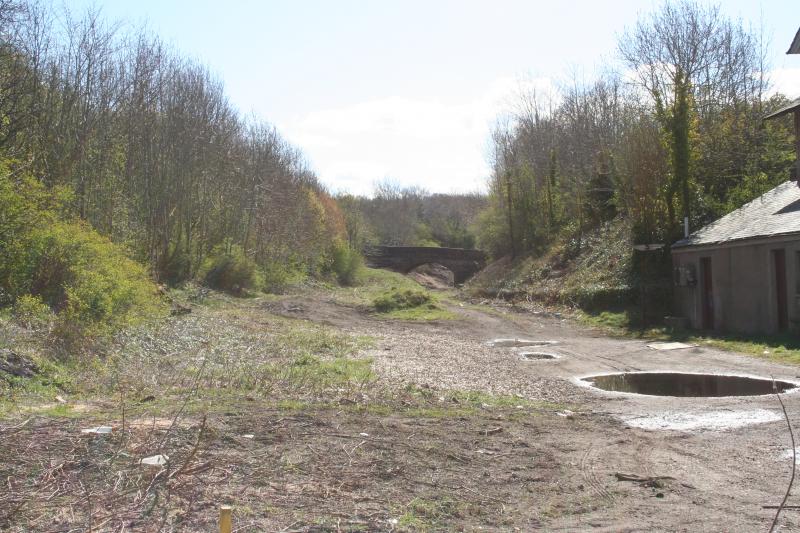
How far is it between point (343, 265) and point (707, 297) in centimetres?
3368

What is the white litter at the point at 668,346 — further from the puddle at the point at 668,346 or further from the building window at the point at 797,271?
the building window at the point at 797,271

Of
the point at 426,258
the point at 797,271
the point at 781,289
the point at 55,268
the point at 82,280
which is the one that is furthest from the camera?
the point at 426,258

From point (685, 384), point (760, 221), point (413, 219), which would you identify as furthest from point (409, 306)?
point (413, 219)

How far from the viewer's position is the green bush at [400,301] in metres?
31.3

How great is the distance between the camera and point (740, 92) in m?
36.9

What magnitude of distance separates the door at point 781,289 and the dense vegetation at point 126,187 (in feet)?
54.4

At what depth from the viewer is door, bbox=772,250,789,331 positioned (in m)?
19.6

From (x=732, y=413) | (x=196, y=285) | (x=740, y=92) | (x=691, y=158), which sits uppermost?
(x=740, y=92)

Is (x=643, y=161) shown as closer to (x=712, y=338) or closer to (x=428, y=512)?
(x=712, y=338)

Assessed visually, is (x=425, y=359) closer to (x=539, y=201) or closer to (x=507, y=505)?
(x=507, y=505)

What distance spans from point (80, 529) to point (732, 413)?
850 centimetres

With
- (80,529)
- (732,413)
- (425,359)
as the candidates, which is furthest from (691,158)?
(80,529)

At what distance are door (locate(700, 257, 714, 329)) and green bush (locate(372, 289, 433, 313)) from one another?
11.9 metres

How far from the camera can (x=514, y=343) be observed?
21.5 m
